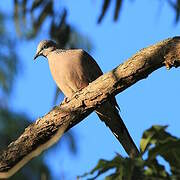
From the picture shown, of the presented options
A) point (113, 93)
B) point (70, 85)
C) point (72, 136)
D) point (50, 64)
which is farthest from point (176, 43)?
point (72, 136)

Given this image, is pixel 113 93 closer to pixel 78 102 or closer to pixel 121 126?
pixel 78 102

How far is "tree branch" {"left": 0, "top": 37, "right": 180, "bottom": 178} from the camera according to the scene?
3588mm

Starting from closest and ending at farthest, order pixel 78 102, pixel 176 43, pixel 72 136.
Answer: pixel 176 43 → pixel 78 102 → pixel 72 136

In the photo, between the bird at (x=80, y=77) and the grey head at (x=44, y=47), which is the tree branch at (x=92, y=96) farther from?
the grey head at (x=44, y=47)

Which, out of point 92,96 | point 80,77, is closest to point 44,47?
point 80,77

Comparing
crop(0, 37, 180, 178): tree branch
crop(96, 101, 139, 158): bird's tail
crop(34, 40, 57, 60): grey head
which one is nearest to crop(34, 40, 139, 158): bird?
crop(96, 101, 139, 158): bird's tail

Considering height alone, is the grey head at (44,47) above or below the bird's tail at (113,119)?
above

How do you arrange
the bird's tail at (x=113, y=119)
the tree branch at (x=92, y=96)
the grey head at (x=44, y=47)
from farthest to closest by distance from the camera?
the grey head at (x=44, y=47) < the bird's tail at (x=113, y=119) < the tree branch at (x=92, y=96)

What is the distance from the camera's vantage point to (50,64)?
562 cm

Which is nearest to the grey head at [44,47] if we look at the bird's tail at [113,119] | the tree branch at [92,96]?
the bird's tail at [113,119]

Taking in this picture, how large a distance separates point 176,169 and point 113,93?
5.09 ft

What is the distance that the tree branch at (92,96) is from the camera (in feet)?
11.8

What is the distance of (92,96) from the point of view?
378 centimetres

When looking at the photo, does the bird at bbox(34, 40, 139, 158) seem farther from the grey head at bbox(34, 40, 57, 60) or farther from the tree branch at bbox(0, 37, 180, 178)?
the tree branch at bbox(0, 37, 180, 178)
